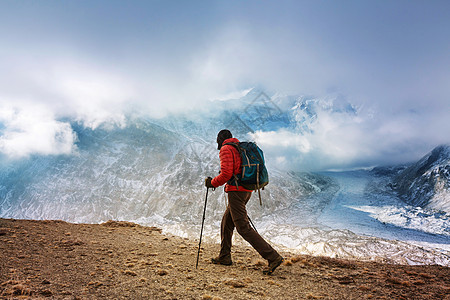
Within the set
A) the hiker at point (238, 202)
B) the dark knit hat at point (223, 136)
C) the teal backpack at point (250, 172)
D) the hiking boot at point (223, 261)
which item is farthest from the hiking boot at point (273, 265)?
the dark knit hat at point (223, 136)

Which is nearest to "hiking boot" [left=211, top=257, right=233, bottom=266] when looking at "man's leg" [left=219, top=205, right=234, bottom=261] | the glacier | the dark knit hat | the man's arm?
"man's leg" [left=219, top=205, right=234, bottom=261]

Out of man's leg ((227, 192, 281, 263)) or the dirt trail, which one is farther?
man's leg ((227, 192, 281, 263))

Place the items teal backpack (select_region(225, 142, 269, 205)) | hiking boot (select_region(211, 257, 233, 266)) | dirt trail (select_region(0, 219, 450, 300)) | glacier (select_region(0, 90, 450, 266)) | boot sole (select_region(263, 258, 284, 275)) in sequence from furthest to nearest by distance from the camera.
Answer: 1. glacier (select_region(0, 90, 450, 266))
2. hiking boot (select_region(211, 257, 233, 266))
3. teal backpack (select_region(225, 142, 269, 205))
4. boot sole (select_region(263, 258, 284, 275))
5. dirt trail (select_region(0, 219, 450, 300))

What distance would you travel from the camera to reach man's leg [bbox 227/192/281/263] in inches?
201

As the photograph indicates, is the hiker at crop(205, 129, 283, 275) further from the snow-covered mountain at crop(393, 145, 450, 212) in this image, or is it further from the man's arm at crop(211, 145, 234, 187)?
the snow-covered mountain at crop(393, 145, 450, 212)

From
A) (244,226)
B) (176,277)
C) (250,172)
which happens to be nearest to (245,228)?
(244,226)

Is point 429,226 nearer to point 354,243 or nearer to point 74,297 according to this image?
point 354,243

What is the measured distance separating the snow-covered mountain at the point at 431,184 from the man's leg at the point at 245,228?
84182 millimetres

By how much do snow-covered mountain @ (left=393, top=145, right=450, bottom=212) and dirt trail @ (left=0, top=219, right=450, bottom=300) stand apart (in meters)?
82.7

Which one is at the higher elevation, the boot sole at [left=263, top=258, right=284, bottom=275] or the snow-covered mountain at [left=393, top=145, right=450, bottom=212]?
the snow-covered mountain at [left=393, top=145, right=450, bottom=212]

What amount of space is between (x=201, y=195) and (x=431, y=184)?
8521 cm

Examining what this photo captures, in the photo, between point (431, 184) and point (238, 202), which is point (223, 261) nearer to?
point (238, 202)

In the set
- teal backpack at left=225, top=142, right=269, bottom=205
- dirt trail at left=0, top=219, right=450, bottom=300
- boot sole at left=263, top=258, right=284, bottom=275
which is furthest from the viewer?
teal backpack at left=225, top=142, right=269, bottom=205

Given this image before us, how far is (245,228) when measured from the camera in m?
5.22
